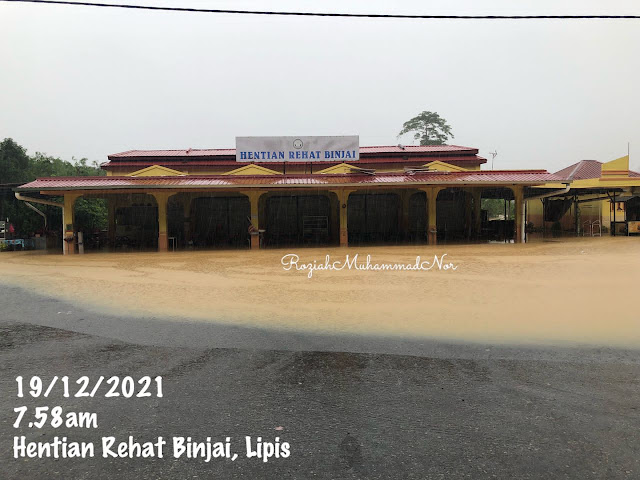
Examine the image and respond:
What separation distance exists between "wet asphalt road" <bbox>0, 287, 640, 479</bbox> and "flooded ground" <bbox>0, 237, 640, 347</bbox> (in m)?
0.89

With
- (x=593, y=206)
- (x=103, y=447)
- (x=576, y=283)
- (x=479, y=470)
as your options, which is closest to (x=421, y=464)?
(x=479, y=470)

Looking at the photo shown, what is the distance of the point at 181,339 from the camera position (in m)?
6.20

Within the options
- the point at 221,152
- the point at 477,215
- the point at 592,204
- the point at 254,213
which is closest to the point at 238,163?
the point at 221,152

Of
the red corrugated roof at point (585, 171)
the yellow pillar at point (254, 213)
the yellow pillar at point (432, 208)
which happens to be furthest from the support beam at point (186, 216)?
the red corrugated roof at point (585, 171)

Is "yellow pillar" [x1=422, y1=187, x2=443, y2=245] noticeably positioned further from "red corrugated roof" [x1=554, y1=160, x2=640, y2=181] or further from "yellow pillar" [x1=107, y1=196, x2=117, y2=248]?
"yellow pillar" [x1=107, y1=196, x2=117, y2=248]

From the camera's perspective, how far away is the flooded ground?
668cm

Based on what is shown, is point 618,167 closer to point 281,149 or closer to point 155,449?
point 281,149

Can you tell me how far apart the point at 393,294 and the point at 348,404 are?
17.8ft

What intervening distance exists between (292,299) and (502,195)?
22.5 meters

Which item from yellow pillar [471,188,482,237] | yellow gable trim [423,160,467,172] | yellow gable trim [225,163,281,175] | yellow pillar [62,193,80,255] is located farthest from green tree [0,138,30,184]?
yellow pillar [471,188,482,237]

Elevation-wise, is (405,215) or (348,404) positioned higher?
(405,215)

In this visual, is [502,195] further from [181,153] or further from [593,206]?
[181,153]

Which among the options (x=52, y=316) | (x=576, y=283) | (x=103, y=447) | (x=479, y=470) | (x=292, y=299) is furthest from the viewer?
(x=576, y=283)

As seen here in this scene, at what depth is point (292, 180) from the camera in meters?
21.2
